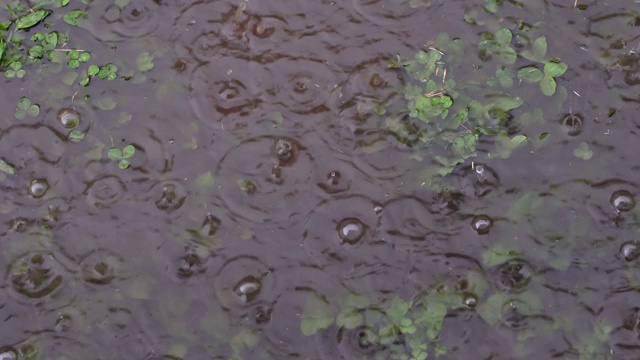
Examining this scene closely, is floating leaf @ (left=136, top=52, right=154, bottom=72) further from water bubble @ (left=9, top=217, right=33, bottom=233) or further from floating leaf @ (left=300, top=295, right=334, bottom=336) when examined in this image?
floating leaf @ (left=300, top=295, right=334, bottom=336)

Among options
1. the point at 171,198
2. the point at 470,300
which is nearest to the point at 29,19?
the point at 171,198

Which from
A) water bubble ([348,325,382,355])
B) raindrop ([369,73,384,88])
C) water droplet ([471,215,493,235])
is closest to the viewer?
water bubble ([348,325,382,355])

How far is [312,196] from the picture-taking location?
3008mm

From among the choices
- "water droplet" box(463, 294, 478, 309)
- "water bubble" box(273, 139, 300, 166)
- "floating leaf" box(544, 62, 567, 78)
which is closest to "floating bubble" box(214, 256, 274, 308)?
"water bubble" box(273, 139, 300, 166)

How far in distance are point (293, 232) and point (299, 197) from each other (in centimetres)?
17

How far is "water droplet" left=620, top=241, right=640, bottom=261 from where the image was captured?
2.83m

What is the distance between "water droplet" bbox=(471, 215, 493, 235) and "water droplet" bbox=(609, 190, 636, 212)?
561 millimetres

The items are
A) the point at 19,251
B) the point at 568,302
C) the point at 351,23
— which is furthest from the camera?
the point at 351,23

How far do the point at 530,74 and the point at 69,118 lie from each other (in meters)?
2.26

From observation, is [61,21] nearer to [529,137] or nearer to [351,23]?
[351,23]

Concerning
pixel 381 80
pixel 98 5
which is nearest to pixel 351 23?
pixel 381 80

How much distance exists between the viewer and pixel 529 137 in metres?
3.02

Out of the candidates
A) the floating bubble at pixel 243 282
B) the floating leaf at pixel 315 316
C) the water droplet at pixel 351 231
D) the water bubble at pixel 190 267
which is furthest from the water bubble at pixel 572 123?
the water bubble at pixel 190 267

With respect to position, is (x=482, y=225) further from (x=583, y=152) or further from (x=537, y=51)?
(x=537, y=51)
